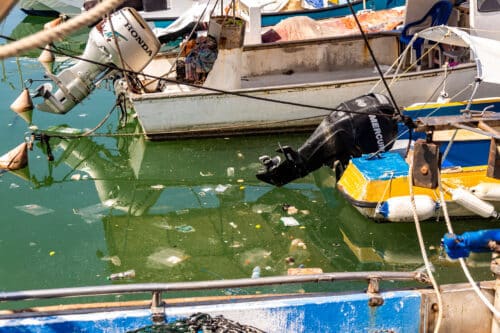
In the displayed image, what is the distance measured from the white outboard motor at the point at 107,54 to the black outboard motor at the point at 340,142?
9.58 feet

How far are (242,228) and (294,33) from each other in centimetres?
645

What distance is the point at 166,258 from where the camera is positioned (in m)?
6.93

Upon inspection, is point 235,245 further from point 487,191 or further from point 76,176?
point 76,176

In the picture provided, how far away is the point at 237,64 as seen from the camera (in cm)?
989

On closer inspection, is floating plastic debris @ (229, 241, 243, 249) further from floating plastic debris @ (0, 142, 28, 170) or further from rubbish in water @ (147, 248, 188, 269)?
floating plastic debris @ (0, 142, 28, 170)

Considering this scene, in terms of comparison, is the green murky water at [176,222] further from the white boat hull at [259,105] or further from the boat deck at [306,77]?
the boat deck at [306,77]

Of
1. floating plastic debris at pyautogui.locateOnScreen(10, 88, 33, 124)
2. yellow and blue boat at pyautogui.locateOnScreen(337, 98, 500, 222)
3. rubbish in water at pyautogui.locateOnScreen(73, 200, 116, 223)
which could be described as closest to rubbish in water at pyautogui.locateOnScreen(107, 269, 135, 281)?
rubbish in water at pyautogui.locateOnScreen(73, 200, 116, 223)

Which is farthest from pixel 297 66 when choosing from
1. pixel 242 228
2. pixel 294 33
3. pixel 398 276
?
pixel 398 276

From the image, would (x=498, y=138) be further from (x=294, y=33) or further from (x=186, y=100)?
(x=294, y=33)

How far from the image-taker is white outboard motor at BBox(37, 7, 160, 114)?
31.1 feet

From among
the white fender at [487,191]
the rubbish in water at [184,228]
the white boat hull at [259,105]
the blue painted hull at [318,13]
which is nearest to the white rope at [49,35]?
the rubbish in water at [184,228]

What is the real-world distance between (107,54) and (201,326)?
6511 mm

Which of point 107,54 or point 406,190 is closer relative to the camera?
point 406,190

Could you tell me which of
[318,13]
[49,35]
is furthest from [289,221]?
[318,13]
